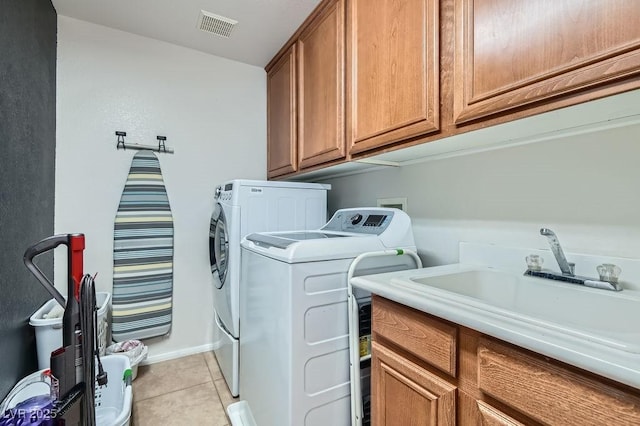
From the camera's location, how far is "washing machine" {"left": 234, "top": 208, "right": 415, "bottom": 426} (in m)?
1.15

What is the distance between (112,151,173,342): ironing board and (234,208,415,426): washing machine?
1078mm

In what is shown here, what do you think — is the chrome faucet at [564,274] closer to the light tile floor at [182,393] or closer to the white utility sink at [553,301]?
the white utility sink at [553,301]

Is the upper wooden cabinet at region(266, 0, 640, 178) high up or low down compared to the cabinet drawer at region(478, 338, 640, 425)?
up

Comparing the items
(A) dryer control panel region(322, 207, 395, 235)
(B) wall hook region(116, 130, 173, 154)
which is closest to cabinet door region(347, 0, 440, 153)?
(A) dryer control panel region(322, 207, 395, 235)

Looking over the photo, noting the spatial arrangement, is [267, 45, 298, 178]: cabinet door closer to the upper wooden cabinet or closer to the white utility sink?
the upper wooden cabinet

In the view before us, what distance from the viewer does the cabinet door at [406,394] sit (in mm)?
810

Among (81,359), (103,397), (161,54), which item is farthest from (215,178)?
(81,359)

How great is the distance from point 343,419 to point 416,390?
56 centimetres

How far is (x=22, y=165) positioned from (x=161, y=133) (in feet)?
3.04

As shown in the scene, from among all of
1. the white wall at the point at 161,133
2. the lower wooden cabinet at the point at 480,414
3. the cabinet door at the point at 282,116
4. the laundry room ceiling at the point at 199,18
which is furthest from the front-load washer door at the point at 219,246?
the lower wooden cabinet at the point at 480,414

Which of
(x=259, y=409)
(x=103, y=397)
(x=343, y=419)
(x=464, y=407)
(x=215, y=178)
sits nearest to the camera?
(x=464, y=407)

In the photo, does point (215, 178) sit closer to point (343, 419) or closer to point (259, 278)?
point (259, 278)

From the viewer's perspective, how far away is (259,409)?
1393 mm

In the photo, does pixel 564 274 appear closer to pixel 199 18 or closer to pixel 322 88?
pixel 322 88
